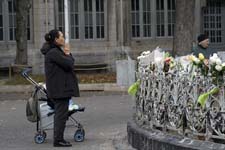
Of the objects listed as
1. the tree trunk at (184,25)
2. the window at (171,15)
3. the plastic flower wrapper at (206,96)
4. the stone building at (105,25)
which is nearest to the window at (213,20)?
the stone building at (105,25)

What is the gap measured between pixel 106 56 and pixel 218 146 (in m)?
20.6

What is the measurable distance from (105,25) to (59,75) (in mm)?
18983

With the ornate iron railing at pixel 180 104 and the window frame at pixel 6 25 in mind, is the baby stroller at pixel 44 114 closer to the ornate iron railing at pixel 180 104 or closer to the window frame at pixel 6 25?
the ornate iron railing at pixel 180 104

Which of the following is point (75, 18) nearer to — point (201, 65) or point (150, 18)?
point (150, 18)

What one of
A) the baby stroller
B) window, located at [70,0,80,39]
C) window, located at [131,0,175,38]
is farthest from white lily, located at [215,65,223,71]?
window, located at [131,0,175,38]

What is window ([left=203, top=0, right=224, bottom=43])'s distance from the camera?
1195 inches

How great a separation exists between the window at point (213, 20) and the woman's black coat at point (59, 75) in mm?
21331

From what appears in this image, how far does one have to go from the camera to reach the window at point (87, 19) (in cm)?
2844

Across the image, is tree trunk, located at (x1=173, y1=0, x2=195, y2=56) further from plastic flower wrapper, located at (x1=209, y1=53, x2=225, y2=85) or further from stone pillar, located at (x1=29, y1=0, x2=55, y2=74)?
plastic flower wrapper, located at (x1=209, y1=53, x2=225, y2=85)

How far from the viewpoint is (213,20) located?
30.5m

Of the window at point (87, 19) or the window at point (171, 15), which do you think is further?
the window at point (171, 15)

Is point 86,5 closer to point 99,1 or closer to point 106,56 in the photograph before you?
point 99,1

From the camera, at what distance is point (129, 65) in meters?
19.3

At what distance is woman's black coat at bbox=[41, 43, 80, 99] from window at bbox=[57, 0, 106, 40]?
18594mm
